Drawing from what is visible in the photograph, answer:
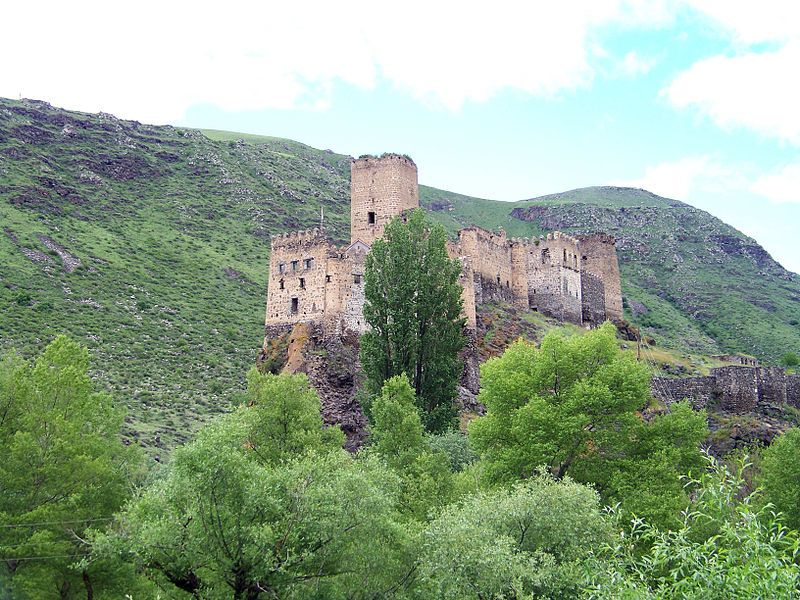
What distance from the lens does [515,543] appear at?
22.6 m

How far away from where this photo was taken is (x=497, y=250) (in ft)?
196

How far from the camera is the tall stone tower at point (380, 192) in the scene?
182 feet

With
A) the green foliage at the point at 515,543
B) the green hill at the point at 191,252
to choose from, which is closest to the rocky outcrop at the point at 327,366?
the green hill at the point at 191,252

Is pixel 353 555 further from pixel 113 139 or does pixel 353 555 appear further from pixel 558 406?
pixel 113 139

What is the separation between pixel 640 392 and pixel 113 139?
329 feet

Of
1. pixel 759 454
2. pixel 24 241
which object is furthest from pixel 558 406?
pixel 24 241

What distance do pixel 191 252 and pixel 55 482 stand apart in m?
62.7

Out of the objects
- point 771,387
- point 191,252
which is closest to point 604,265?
point 771,387

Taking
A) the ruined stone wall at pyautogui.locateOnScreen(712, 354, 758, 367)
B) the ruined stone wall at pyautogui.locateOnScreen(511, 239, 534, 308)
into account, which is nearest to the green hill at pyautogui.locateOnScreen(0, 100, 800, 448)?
the ruined stone wall at pyautogui.locateOnScreen(712, 354, 758, 367)

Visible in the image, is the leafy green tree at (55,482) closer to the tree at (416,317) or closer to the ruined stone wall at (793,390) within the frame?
the tree at (416,317)

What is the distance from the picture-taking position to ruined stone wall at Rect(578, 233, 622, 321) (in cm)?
6819

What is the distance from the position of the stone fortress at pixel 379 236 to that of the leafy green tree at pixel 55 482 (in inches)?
755

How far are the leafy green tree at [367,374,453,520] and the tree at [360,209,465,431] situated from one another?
5.36 metres

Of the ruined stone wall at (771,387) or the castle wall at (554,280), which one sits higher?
the castle wall at (554,280)
